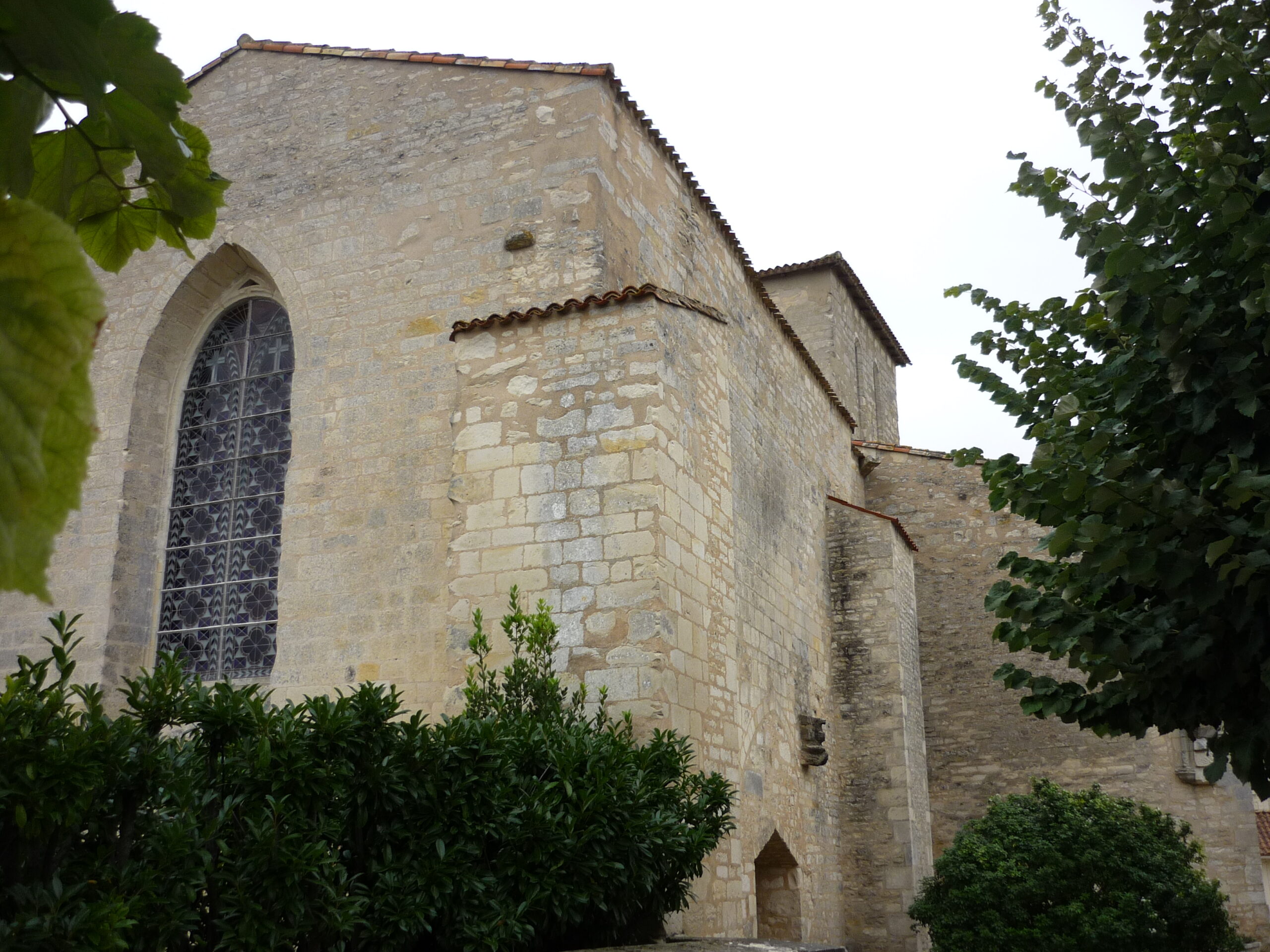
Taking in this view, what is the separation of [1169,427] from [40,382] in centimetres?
536

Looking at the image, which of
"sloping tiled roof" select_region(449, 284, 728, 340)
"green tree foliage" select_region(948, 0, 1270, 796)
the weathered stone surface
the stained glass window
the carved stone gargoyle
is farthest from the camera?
the weathered stone surface

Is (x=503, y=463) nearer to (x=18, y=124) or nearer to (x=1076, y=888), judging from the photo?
→ (x=1076, y=888)

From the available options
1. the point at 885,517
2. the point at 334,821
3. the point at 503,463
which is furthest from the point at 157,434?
the point at 885,517

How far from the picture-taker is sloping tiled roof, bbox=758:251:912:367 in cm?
1891

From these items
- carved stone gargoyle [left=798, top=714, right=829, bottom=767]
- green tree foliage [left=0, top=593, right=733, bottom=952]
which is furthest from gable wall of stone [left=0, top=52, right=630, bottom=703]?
carved stone gargoyle [left=798, top=714, right=829, bottom=767]

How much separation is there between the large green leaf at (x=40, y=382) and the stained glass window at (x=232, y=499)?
33.2ft

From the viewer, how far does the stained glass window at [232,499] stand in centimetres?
1068

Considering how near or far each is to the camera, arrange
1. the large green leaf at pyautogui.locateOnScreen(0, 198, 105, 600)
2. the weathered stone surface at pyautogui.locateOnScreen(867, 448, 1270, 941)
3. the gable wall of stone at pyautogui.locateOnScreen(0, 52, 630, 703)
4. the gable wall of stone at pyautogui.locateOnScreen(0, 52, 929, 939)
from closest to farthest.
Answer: the large green leaf at pyautogui.locateOnScreen(0, 198, 105, 600) → the gable wall of stone at pyautogui.locateOnScreen(0, 52, 929, 939) → the gable wall of stone at pyautogui.locateOnScreen(0, 52, 630, 703) → the weathered stone surface at pyautogui.locateOnScreen(867, 448, 1270, 941)

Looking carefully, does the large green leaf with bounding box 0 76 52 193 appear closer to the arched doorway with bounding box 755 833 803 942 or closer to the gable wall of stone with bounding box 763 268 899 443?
the arched doorway with bounding box 755 833 803 942

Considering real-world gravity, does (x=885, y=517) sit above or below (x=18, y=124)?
above

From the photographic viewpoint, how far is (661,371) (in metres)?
8.16

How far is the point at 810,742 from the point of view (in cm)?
1188

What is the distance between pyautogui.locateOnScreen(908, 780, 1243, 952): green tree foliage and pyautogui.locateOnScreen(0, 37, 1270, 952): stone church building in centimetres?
155

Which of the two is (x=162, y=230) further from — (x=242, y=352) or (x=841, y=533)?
(x=841, y=533)
